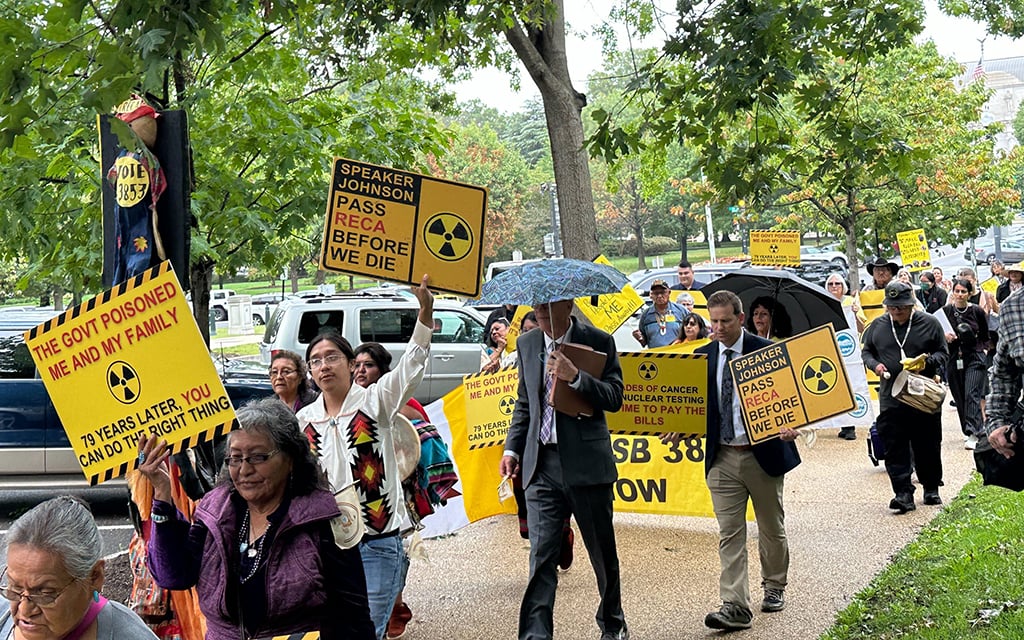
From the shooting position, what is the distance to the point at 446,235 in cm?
586

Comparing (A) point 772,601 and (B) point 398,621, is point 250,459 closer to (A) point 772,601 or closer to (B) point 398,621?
(B) point 398,621

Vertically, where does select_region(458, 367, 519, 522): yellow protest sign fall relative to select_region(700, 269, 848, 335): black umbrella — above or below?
below

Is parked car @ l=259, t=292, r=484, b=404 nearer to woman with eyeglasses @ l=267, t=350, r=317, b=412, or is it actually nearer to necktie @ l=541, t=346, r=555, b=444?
necktie @ l=541, t=346, r=555, b=444

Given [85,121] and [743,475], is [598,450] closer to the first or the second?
[743,475]

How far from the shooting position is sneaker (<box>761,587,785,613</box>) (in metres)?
6.81

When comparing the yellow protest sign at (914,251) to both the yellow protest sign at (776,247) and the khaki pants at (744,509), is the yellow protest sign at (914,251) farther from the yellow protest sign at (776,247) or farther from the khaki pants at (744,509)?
the khaki pants at (744,509)

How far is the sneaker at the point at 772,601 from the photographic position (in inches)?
268

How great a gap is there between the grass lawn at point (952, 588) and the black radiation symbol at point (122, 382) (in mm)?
3972

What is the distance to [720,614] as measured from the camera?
6.45 meters

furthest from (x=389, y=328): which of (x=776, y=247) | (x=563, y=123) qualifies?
(x=563, y=123)

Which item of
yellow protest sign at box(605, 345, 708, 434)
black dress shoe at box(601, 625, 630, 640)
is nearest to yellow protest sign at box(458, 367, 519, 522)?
yellow protest sign at box(605, 345, 708, 434)

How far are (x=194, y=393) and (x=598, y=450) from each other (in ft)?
8.75

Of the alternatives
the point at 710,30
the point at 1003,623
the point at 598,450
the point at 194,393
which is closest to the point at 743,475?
the point at 598,450

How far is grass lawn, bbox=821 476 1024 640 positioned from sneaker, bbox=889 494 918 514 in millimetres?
633
